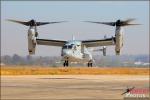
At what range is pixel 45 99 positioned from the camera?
17.6m

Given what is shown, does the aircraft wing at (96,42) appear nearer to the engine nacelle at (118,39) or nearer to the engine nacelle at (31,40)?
the engine nacelle at (31,40)

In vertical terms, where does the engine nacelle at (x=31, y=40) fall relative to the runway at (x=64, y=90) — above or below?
above

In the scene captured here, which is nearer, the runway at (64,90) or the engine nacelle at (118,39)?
the runway at (64,90)

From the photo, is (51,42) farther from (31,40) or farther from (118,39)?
(118,39)

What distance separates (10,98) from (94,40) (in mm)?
51688

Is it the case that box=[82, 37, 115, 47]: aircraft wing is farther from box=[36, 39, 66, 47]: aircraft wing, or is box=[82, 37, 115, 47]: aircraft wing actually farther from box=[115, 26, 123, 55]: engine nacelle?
box=[115, 26, 123, 55]: engine nacelle

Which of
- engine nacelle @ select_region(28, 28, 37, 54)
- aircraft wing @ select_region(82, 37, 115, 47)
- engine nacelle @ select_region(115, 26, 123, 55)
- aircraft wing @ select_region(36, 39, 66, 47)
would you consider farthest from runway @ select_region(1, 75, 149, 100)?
aircraft wing @ select_region(36, 39, 66, 47)

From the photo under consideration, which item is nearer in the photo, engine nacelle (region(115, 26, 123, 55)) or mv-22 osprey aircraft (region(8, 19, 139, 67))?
engine nacelle (region(115, 26, 123, 55))

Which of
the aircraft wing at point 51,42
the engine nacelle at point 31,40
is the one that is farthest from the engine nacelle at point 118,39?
the aircraft wing at point 51,42

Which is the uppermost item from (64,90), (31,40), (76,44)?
(31,40)

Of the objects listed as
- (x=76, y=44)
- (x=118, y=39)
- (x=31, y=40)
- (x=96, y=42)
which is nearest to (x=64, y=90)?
(x=118, y=39)

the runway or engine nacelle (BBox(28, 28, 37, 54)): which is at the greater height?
engine nacelle (BBox(28, 28, 37, 54))

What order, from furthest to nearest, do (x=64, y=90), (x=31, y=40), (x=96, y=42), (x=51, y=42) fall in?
(x=51, y=42), (x=96, y=42), (x=31, y=40), (x=64, y=90)

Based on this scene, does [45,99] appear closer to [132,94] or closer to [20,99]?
[20,99]
